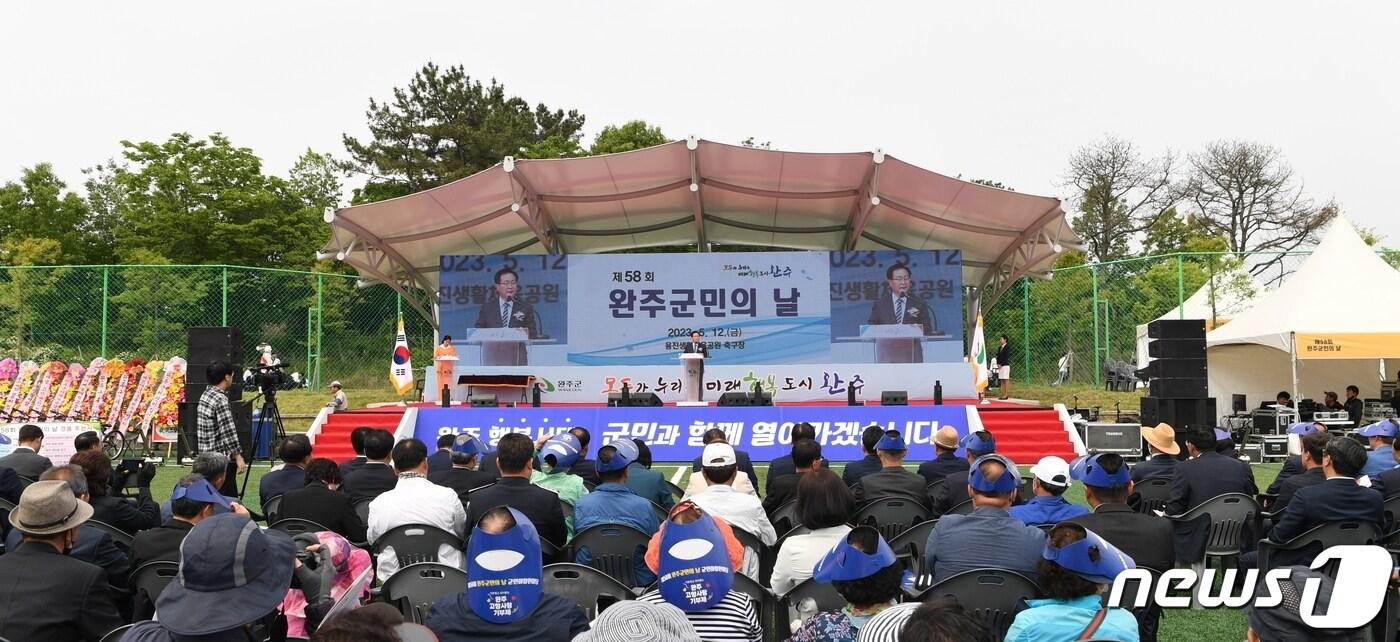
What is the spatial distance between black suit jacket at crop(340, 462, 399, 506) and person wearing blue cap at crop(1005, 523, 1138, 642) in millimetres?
3640

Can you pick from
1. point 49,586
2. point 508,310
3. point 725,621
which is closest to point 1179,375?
point 725,621

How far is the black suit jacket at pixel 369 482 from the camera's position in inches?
226

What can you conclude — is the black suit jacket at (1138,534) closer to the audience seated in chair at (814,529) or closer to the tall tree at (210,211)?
the audience seated in chair at (814,529)

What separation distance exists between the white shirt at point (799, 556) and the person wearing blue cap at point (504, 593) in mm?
1244

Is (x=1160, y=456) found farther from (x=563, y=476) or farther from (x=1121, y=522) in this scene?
(x=563, y=476)

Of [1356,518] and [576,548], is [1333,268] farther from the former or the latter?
[576,548]

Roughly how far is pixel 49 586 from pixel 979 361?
57.2 ft

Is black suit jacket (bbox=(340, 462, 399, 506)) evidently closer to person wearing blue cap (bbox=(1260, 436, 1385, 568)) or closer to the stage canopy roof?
person wearing blue cap (bbox=(1260, 436, 1385, 568))

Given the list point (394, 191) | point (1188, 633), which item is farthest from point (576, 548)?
point (394, 191)

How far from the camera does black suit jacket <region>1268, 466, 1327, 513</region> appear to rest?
5512 mm

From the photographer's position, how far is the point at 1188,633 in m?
5.36

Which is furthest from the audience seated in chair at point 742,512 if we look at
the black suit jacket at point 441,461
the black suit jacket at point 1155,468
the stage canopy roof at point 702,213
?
the stage canopy roof at point 702,213

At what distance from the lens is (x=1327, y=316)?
1677 cm

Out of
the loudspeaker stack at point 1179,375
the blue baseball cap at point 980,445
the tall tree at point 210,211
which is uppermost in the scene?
the tall tree at point 210,211
